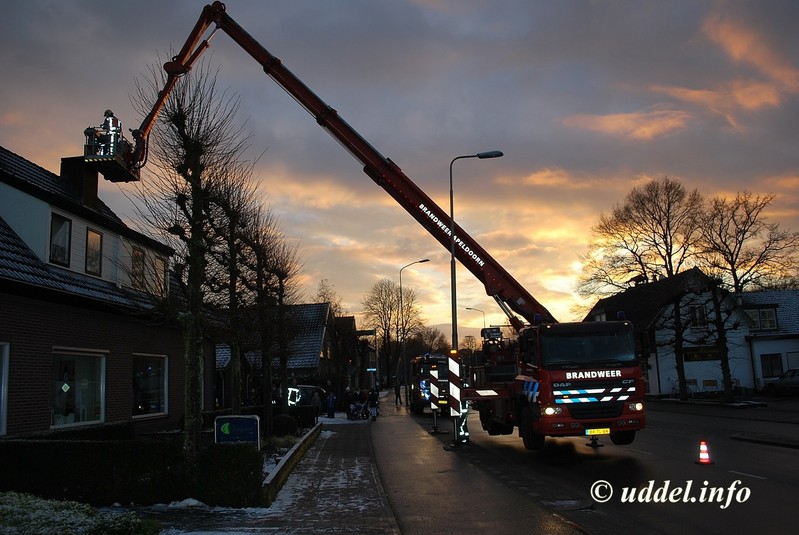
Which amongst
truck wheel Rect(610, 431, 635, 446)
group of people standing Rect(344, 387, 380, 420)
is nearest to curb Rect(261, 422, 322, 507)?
truck wheel Rect(610, 431, 635, 446)

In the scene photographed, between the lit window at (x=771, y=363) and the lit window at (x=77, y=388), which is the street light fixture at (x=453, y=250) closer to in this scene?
the lit window at (x=77, y=388)

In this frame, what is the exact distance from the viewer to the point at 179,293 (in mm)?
12750

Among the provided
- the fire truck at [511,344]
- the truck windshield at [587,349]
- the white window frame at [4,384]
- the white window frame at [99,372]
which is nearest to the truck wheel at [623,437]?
the fire truck at [511,344]

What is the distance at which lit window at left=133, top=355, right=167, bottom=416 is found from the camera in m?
17.2

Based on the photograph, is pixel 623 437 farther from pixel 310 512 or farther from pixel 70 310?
pixel 70 310

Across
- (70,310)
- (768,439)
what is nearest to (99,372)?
(70,310)

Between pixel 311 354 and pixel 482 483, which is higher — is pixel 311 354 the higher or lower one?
the higher one

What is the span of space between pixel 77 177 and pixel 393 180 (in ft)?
27.8

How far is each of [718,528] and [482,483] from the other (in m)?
4.35

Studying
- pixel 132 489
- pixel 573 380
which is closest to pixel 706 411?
pixel 573 380

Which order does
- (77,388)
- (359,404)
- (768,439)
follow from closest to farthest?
(77,388) < (768,439) < (359,404)

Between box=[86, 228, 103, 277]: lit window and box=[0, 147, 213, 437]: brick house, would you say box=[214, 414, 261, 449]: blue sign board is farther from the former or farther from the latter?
box=[86, 228, 103, 277]: lit window

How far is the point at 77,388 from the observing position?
14.3 metres

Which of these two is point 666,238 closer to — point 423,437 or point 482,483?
point 423,437
